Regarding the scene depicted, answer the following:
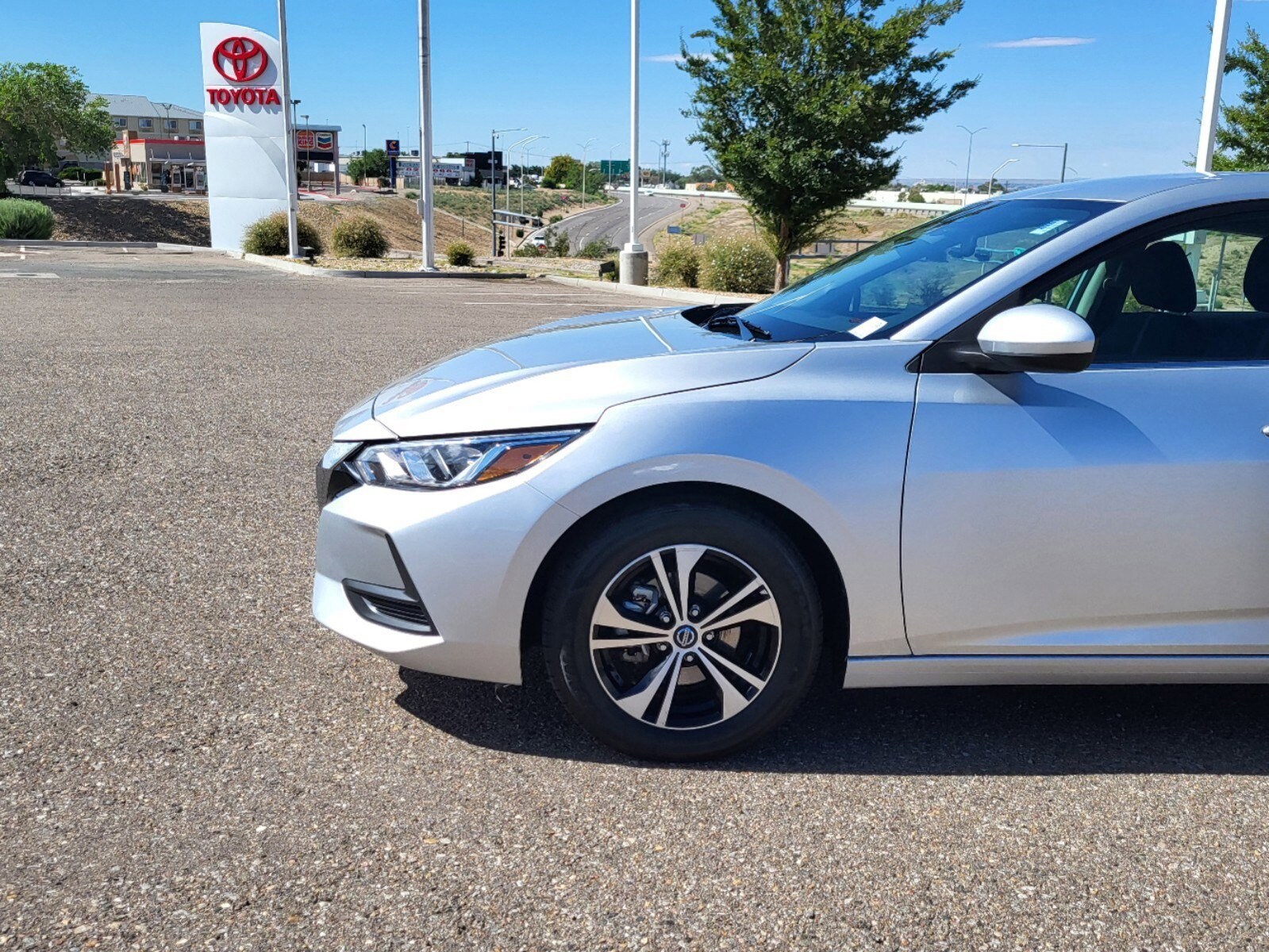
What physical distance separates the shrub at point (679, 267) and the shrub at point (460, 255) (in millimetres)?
5759

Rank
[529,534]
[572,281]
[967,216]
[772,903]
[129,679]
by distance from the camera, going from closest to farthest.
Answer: [772,903]
[529,534]
[129,679]
[967,216]
[572,281]

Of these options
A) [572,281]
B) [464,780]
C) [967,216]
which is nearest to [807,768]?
[464,780]

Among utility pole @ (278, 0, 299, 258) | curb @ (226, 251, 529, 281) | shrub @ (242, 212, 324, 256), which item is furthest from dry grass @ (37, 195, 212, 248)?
curb @ (226, 251, 529, 281)

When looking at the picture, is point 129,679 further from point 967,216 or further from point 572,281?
point 572,281

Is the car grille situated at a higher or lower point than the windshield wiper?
lower

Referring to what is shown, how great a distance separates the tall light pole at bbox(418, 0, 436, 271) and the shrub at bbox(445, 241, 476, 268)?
61.8 inches

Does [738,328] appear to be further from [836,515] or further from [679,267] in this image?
[679,267]

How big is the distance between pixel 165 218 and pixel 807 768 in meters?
66.1

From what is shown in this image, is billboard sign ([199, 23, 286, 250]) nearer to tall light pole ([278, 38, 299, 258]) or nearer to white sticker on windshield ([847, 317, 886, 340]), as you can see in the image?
tall light pole ([278, 38, 299, 258])

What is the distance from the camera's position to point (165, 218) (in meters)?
62.7

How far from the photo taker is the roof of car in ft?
11.6

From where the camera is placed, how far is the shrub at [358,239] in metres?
32.2

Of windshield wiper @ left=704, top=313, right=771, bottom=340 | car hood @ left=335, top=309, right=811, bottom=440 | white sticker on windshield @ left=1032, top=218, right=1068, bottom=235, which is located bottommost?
car hood @ left=335, top=309, right=811, bottom=440

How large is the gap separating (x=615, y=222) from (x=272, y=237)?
78.8 m
